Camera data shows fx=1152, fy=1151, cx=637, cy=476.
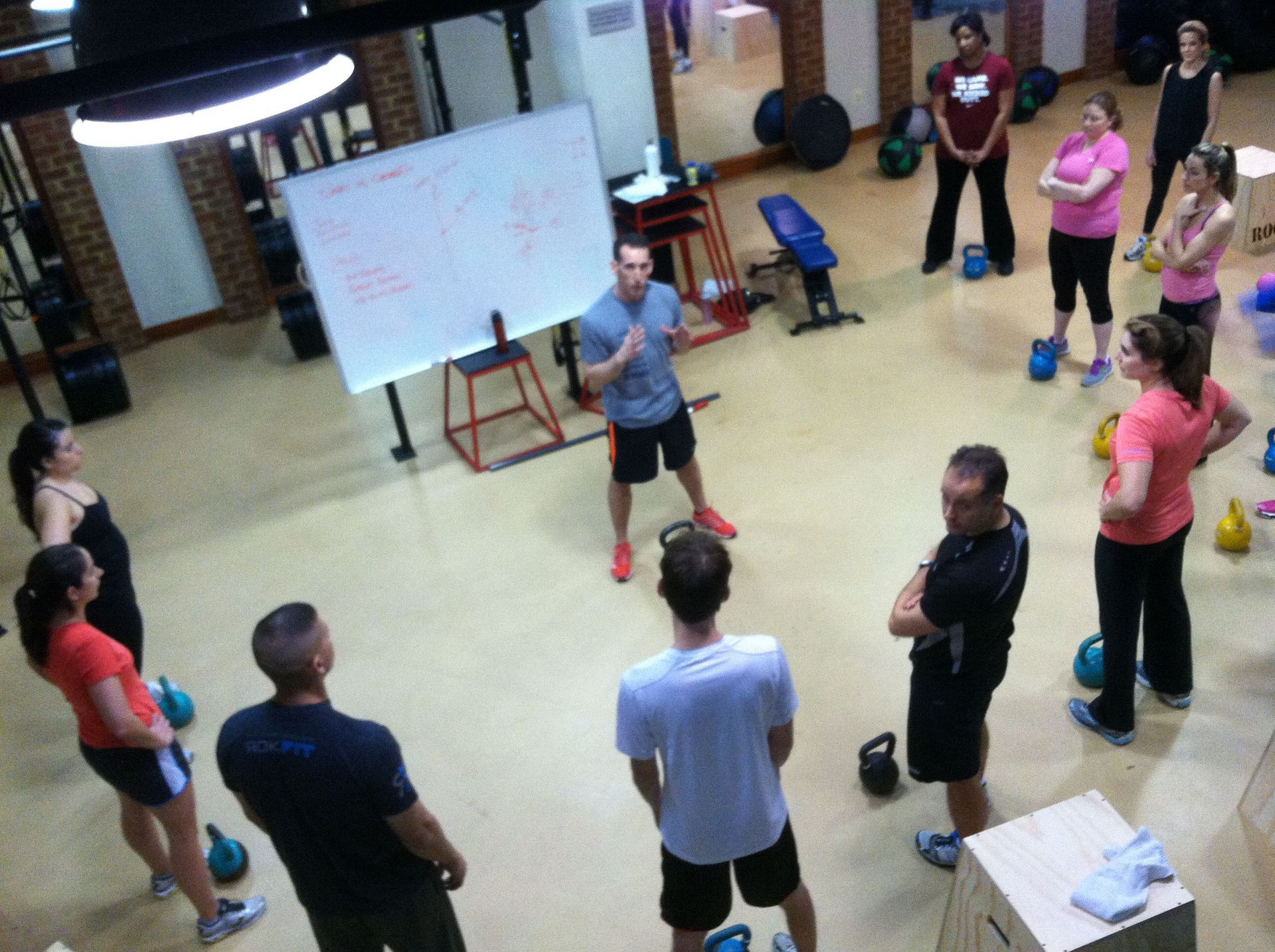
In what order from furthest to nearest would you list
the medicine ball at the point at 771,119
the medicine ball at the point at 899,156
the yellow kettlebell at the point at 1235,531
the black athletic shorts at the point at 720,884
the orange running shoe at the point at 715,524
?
the medicine ball at the point at 771,119 < the medicine ball at the point at 899,156 < the orange running shoe at the point at 715,524 < the yellow kettlebell at the point at 1235,531 < the black athletic shorts at the point at 720,884

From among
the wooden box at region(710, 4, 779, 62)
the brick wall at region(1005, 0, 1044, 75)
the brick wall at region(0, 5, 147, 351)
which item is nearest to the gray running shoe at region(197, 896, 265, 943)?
the brick wall at region(0, 5, 147, 351)

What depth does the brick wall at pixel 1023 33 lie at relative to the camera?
31.2ft

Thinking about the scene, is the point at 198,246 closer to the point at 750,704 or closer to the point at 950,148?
the point at 950,148

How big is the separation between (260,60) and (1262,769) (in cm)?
335

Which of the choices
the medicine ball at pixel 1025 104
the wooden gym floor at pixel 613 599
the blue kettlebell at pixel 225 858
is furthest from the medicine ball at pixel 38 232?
the medicine ball at pixel 1025 104

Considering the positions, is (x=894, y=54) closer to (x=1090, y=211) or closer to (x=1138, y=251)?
(x=1138, y=251)

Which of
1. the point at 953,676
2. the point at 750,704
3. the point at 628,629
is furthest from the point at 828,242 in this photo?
the point at 750,704

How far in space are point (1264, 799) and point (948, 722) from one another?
1079 millimetres

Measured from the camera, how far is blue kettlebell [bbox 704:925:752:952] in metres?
3.02

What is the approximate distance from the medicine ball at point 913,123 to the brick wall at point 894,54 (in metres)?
0.15

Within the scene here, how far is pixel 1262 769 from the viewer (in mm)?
3318

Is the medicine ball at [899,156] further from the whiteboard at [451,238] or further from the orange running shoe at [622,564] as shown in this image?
the orange running shoe at [622,564]

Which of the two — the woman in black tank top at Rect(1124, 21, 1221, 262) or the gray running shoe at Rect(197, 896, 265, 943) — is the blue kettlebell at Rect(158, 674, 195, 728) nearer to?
the gray running shoe at Rect(197, 896, 265, 943)

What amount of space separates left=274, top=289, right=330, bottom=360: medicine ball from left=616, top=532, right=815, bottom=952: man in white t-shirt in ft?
16.5
